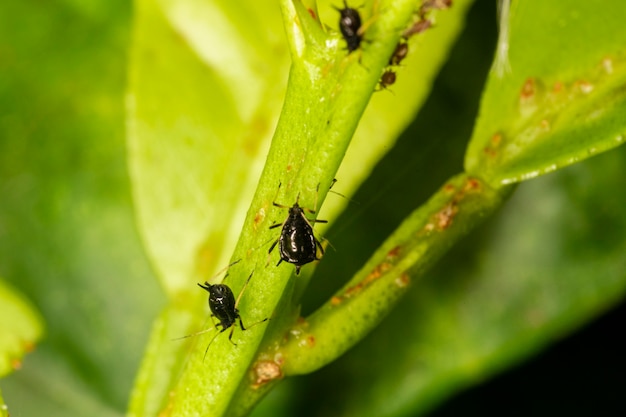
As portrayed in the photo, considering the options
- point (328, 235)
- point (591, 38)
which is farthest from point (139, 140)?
point (591, 38)

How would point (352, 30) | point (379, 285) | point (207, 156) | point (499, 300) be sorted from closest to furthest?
point (352, 30)
point (379, 285)
point (207, 156)
point (499, 300)

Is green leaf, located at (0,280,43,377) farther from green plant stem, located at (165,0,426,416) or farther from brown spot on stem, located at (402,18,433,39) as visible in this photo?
brown spot on stem, located at (402,18,433,39)

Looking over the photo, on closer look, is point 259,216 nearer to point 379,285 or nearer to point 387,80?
point 379,285

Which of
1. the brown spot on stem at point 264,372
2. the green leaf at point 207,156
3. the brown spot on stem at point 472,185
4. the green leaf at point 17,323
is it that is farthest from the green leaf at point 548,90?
the green leaf at point 17,323

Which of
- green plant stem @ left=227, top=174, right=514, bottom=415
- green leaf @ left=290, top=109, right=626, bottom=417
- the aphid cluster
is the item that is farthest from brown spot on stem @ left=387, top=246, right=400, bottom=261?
green leaf @ left=290, top=109, right=626, bottom=417

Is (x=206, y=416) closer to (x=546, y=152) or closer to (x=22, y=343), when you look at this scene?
(x=22, y=343)

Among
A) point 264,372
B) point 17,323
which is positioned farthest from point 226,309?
point 17,323
